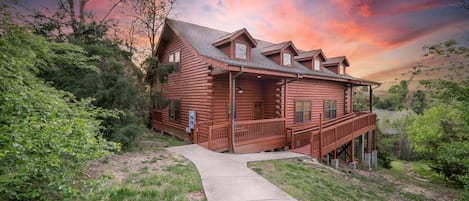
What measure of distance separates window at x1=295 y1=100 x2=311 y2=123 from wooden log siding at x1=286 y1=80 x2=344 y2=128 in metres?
0.25

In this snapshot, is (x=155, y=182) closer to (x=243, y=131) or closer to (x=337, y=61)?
(x=243, y=131)

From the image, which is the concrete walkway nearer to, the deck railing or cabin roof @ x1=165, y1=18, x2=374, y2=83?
the deck railing

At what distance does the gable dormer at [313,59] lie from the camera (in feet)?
43.6

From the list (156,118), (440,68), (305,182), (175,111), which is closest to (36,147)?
(305,182)

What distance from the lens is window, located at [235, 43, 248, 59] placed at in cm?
1022

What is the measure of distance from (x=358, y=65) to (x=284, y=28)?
959 cm

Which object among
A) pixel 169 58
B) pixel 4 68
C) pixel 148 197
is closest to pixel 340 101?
pixel 169 58

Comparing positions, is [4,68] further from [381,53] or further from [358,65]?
[358,65]

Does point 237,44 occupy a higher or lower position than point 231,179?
higher

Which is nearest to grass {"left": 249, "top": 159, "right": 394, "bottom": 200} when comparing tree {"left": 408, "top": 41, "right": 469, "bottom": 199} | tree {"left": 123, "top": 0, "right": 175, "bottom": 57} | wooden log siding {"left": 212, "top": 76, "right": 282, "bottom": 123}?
wooden log siding {"left": 212, "top": 76, "right": 282, "bottom": 123}

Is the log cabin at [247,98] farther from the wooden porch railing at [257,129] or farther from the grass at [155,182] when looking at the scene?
the grass at [155,182]

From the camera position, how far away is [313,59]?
43.5ft

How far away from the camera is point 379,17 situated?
1216 cm

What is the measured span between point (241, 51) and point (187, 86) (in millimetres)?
3413
